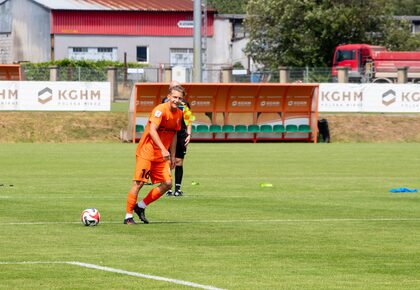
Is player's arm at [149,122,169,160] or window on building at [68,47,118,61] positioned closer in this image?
Answer: player's arm at [149,122,169,160]

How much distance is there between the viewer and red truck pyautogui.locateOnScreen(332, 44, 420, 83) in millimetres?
76562

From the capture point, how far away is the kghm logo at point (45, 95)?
48.2m

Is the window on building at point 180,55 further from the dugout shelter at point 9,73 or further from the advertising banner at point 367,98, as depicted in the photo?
the advertising banner at point 367,98

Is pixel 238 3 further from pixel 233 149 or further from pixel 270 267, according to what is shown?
pixel 270 267

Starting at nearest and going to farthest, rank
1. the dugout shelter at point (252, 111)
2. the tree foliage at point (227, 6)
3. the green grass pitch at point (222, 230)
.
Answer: the green grass pitch at point (222, 230), the dugout shelter at point (252, 111), the tree foliage at point (227, 6)

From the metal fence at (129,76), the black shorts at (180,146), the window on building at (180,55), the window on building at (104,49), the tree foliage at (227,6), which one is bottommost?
the black shorts at (180,146)

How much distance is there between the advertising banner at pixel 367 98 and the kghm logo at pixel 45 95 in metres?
11.2

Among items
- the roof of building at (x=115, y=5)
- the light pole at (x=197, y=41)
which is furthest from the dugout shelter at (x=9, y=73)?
the roof of building at (x=115, y=5)

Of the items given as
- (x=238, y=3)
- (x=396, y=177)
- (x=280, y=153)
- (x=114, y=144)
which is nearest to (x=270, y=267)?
(x=396, y=177)

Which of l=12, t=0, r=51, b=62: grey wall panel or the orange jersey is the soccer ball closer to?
the orange jersey

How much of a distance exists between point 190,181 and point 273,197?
4842 millimetres

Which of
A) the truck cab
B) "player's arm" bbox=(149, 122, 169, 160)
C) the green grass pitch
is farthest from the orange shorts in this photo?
the truck cab

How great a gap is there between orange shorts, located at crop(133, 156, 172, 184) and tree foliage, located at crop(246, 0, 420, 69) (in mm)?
74100

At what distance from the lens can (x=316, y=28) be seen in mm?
91688
